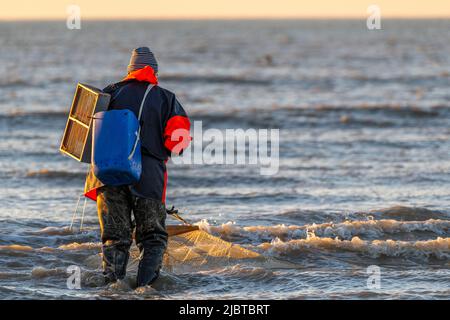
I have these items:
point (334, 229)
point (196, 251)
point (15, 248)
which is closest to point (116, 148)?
point (196, 251)

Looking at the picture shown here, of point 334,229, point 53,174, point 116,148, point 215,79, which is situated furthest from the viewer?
point 215,79

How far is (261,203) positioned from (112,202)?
A: 17.2 ft

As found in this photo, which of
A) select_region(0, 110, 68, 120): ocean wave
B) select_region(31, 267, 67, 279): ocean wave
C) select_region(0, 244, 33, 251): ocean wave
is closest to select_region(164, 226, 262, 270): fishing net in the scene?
select_region(31, 267, 67, 279): ocean wave

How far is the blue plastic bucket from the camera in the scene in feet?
22.6

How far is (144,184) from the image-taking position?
7.16 m

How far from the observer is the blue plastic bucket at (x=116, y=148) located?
688cm

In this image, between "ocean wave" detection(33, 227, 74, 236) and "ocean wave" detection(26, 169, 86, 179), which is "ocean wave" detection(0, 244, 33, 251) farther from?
"ocean wave" detection(26, 169, 86, 179)

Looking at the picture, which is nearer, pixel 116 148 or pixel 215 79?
pixel 116 148

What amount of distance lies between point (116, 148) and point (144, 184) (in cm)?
44

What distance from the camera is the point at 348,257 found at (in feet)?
30.0

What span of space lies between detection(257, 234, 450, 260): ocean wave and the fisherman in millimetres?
2137

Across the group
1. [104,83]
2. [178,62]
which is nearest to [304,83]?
[104,83]

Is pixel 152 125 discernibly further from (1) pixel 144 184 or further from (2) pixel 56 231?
(2) pixel 56 231
